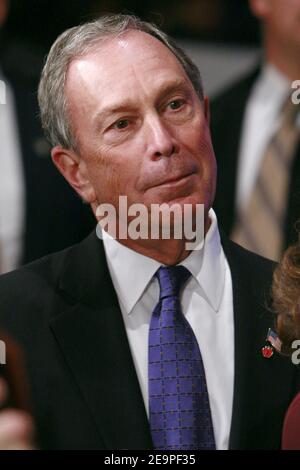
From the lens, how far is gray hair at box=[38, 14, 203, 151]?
4.17 ft

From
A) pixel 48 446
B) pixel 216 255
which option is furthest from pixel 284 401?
pixel 48 446

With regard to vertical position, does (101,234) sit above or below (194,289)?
above

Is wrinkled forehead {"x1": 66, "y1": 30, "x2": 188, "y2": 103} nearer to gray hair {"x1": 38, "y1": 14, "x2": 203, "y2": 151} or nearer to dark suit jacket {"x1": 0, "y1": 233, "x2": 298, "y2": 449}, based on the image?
gray hair {"x1": 38, "y1": 14, "x2": 203, "y2": 151}

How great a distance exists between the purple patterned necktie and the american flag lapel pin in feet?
0.42

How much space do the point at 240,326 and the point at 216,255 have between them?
131 millimetres

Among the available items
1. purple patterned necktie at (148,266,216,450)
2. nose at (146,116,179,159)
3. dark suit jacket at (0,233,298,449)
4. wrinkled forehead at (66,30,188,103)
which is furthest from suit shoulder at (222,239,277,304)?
wrinkled forehead at (66,30,188,103)

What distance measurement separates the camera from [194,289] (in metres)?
1.33

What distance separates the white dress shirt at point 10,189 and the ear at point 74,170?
83mm

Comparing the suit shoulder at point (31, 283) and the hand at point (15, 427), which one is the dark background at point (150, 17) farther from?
the hand at point (15, 427)

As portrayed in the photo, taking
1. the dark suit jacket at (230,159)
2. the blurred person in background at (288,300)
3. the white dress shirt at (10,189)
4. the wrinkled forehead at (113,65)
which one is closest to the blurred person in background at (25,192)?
the white dress shirt at (10,189)

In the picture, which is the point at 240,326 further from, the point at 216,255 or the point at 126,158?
the point at 126,158

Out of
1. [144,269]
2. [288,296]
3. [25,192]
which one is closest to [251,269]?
[288,296]

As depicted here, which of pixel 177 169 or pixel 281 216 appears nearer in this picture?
pixel 177 169

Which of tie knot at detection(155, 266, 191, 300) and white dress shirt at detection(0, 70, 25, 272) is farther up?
white dress shirt at detection(0, 70, 25, 272)
